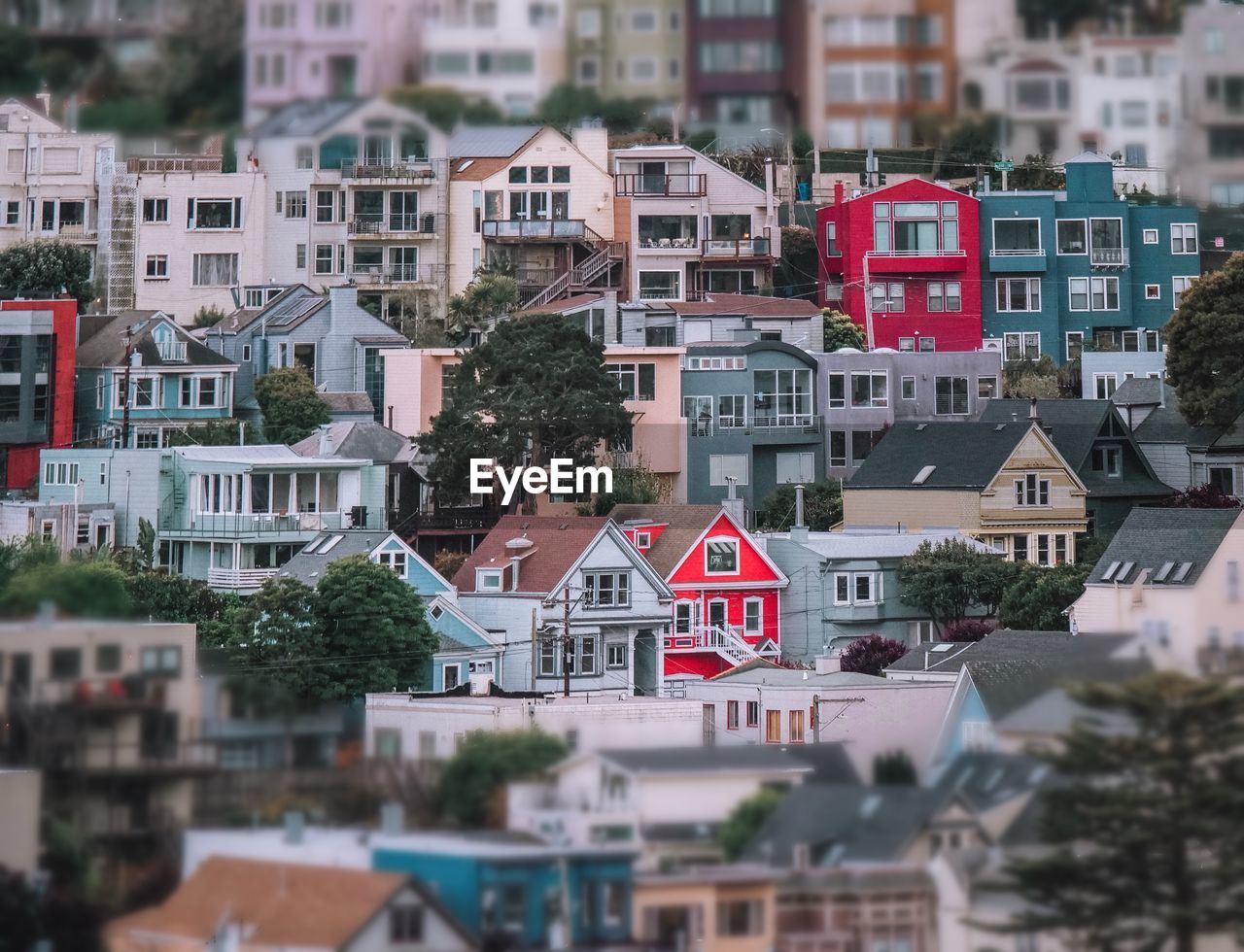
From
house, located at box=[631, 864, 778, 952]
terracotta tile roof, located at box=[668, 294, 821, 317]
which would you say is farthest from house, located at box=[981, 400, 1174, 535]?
house, located at box=[631, 864, 778, 952]

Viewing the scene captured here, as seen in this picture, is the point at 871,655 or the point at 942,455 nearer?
the point at 871,655

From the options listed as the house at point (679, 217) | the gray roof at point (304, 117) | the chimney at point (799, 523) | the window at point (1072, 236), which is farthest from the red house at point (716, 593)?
the gray roof at point (304, 117)

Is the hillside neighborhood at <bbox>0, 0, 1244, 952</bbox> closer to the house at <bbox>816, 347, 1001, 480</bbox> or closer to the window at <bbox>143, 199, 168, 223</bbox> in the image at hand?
the house at <bbox>816, 347, 1001, 480</bbox>

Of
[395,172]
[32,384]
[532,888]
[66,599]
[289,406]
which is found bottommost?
[532,888]

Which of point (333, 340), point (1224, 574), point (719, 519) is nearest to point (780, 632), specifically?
point (719, 519)

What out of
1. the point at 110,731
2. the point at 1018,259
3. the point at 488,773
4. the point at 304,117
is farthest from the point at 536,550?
the point at 488,773

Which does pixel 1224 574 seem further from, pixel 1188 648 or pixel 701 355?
pixel 701 355

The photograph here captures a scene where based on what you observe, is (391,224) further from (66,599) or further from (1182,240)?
(66,599)
